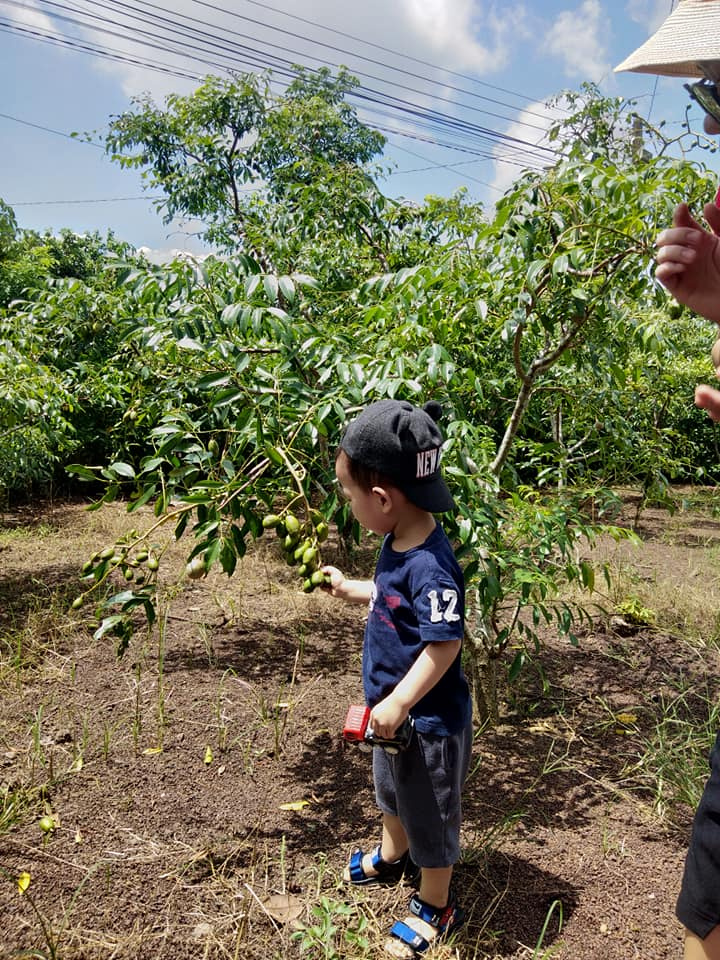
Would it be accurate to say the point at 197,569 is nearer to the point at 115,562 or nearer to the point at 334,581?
the point at 115,562

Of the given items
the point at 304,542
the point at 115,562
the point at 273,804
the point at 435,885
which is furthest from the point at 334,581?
the point at 273,804

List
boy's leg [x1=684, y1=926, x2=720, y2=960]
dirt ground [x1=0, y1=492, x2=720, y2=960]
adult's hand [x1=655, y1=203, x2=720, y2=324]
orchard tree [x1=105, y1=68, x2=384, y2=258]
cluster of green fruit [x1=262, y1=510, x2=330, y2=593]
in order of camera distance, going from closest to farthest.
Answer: adult's hand [x1=655, y1=203, x2=720, y2=324], boy's leg [x1=684, y1=926, x2=720, y2=960], cluster of green fruit [x1=262, y1=510, x2=330, y2=593], dirt ground [x1=0, y1=492, x2=720, y2=960], orchard tree [x1=105, y1=68, x2=384, y2=258]

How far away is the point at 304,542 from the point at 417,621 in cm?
34

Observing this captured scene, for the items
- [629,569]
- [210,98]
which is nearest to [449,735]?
[629,569]

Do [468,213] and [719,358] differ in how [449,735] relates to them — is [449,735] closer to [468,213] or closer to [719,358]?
[719,358]

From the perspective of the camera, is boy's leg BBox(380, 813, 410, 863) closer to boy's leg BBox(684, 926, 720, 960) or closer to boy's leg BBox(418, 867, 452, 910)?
boy's leg BBox(418, 867, 452, 910)

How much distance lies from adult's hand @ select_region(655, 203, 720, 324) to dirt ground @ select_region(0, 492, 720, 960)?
1.46m

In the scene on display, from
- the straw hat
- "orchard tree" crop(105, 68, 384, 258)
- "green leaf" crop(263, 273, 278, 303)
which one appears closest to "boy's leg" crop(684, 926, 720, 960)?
the straw hat

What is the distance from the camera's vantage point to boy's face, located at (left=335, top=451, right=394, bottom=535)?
178 cm

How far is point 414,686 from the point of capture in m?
1.66

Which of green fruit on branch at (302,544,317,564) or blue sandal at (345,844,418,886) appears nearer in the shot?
green fruit on branch at (302,544,317,564)

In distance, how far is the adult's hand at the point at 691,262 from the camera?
1.16 meters

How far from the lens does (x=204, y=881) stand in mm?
2057

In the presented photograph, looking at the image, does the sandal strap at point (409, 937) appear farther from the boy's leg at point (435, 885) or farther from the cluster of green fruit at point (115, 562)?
the cluster of green fruit at point (115, 562)
